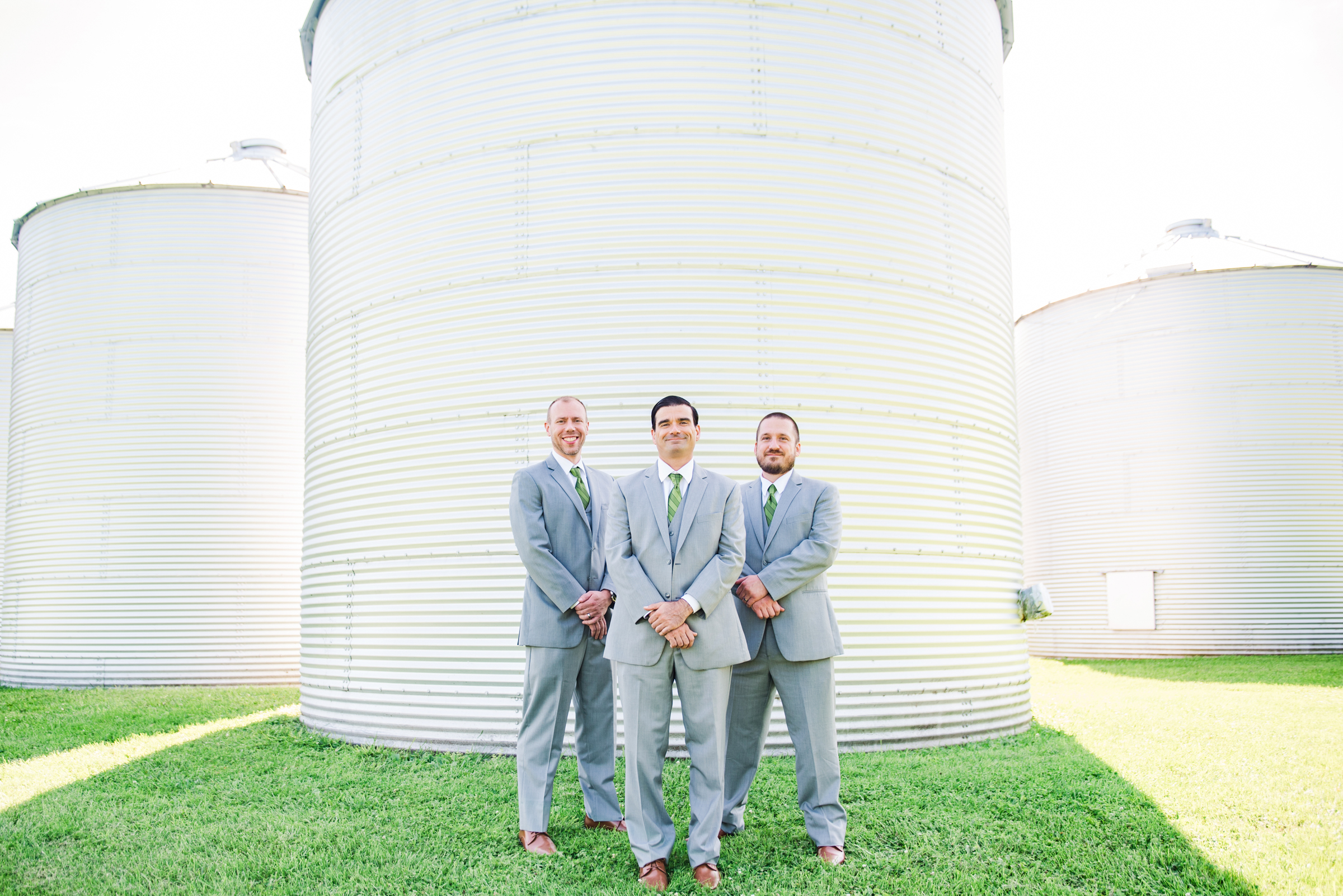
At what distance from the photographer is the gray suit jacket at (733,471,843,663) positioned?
459 centimetres

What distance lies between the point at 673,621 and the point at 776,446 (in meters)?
1.11

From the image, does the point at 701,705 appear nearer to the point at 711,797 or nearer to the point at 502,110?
the point at 711,797

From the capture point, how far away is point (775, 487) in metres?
4.88

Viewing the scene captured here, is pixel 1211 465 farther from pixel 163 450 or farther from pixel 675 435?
pixel 163 450

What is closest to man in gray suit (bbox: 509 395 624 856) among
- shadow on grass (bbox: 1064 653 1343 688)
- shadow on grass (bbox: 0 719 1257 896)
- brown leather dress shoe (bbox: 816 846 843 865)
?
shadow on grass (bbox: 0 719 1257 896)

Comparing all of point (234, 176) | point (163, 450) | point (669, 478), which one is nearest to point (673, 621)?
point (669, 478)

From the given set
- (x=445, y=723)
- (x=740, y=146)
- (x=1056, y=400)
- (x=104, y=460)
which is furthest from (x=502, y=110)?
(x=1056, y=400)

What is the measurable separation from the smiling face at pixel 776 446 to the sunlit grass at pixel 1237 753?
265 cm

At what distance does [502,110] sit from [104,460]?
29.4ft

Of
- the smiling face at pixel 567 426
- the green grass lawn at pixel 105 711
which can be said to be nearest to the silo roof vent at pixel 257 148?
the green grass lawn at pixel 105 711

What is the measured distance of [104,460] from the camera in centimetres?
Answer: 1304

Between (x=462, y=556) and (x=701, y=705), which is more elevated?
(x=462, y=556)

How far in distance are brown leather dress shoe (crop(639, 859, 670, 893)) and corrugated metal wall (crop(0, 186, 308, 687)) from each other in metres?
10.1

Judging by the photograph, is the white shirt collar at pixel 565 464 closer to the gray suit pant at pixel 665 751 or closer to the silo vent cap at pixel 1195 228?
the gray suit pant at pixel 665 751
